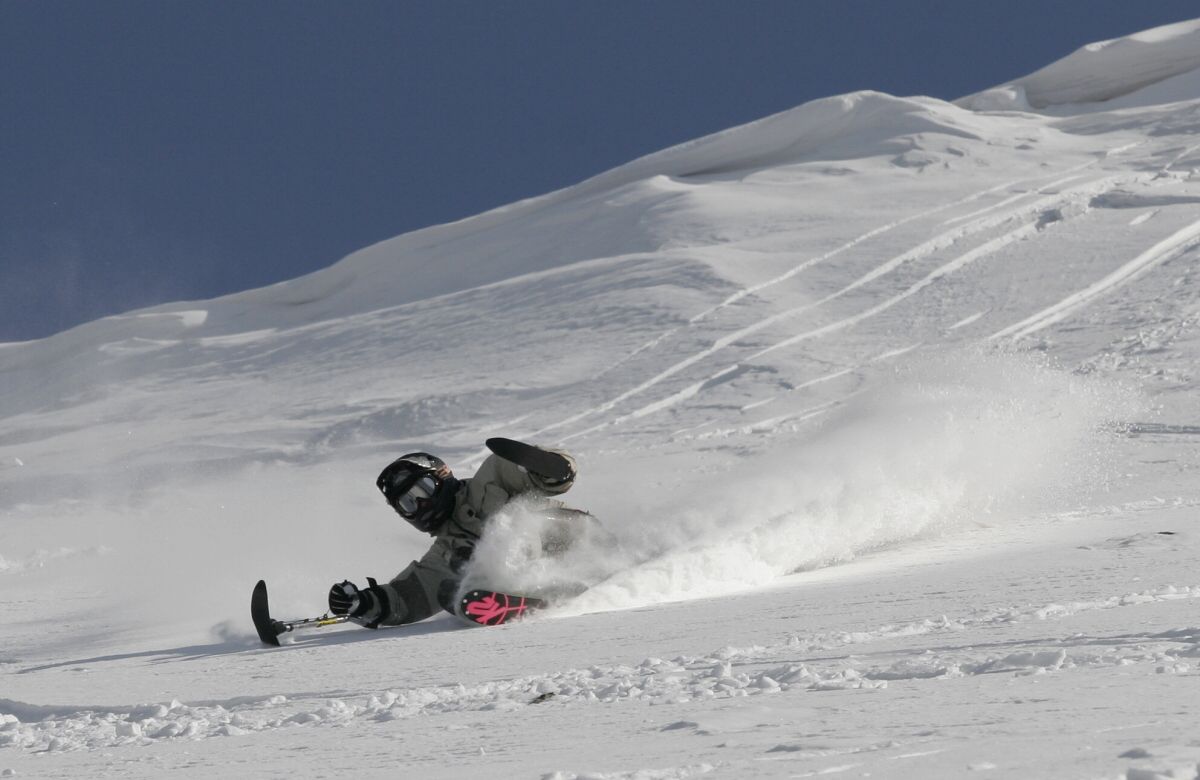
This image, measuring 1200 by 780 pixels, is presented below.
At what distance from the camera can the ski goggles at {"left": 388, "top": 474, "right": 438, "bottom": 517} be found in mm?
5512

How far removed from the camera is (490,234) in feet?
70.4

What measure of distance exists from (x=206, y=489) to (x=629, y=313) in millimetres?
5266

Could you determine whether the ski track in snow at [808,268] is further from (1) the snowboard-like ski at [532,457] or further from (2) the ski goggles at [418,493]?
(1) the snowboard-like ski at [532,457]

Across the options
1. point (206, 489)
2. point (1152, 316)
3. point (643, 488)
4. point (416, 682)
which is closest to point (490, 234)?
point (206, 489)

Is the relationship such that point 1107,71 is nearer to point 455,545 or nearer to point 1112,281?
point 1112,281

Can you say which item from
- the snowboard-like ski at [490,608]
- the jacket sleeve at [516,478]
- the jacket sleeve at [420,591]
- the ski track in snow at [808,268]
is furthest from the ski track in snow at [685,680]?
the ski track in snow at [808,268]

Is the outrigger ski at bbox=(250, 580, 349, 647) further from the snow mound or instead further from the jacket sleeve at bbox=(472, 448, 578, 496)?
the snow mound

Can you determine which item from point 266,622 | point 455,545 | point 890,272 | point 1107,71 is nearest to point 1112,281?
point 890,272

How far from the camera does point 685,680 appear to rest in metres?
3.08

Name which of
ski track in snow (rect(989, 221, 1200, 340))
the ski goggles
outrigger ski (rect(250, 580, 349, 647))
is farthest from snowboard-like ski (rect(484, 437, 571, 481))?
ski track in snow (rect(989, 221, 1200, 340))

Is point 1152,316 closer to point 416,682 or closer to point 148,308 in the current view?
point 416,682

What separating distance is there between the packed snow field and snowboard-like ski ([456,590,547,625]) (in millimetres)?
139

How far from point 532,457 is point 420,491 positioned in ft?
1.85

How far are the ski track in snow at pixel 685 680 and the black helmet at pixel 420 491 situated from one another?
6.37 ft
